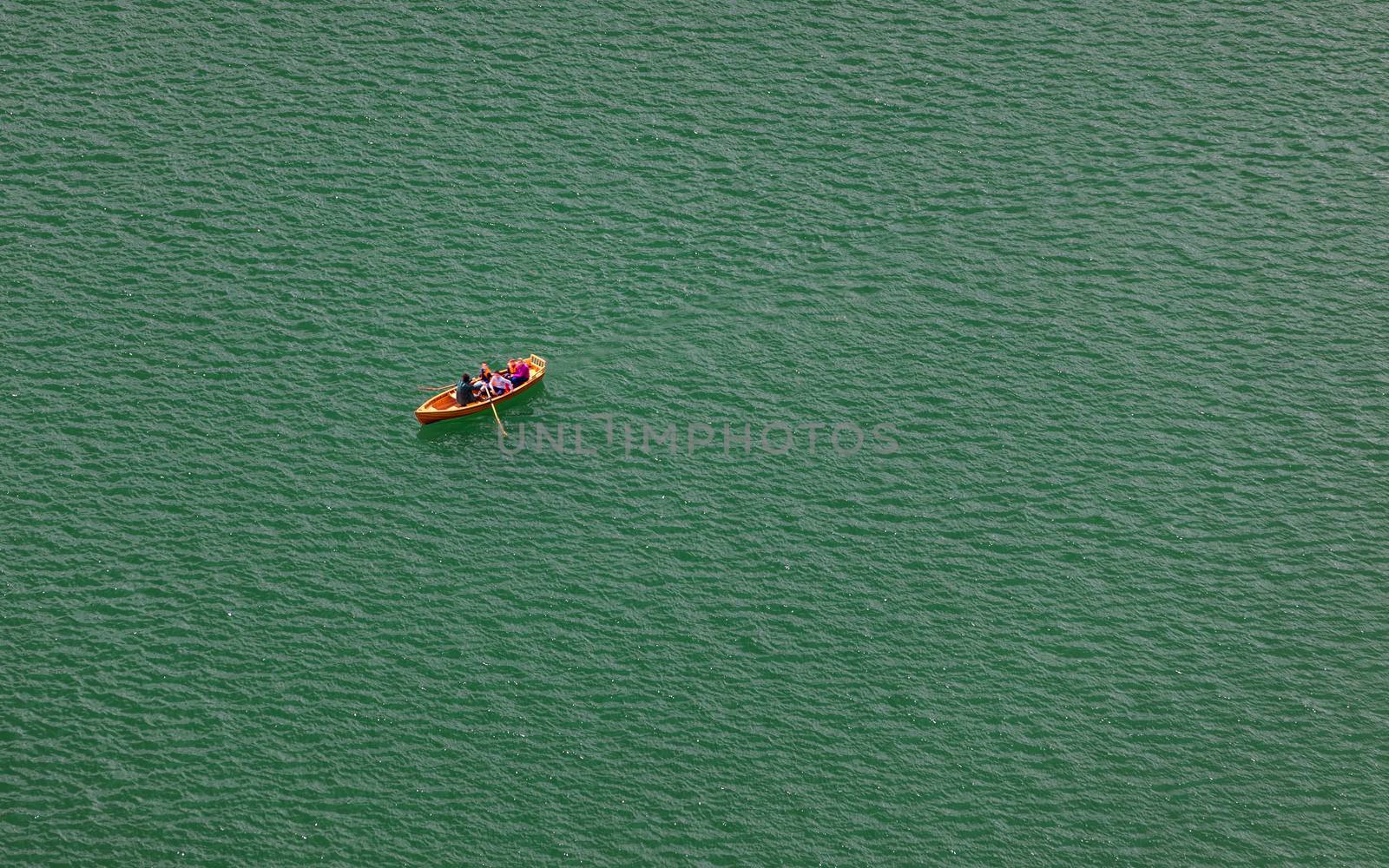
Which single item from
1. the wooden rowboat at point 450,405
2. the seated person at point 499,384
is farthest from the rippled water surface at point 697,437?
the seated person at point 499,384

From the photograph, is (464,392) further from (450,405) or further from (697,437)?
(697,437)

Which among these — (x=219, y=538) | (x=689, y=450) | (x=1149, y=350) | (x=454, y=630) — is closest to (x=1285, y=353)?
(x=1149, y=350)

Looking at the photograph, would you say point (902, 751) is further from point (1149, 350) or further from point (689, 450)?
point (1149, 350)

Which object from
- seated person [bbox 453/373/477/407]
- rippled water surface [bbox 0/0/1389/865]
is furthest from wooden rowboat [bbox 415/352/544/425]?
rippled water surface [bbox 0/0/1389/865]

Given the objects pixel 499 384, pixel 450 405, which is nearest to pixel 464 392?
pixel 450 405

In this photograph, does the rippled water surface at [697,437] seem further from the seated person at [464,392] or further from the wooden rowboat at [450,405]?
the seated person at [464,392]
